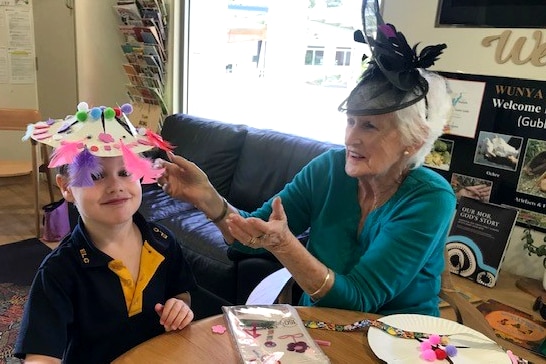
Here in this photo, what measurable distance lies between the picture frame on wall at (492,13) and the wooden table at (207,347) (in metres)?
1.47

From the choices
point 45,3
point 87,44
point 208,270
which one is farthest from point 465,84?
point 45,3

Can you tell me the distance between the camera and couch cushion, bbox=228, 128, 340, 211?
2.78 m

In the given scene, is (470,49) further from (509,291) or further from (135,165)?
(135,165)

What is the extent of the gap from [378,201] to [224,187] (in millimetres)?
1921

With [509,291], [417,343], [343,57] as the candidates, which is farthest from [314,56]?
[417,343]

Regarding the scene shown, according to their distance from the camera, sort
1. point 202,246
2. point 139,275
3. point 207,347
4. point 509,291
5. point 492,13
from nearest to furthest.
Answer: point 207,347 < point 139,275 < point 509,291 < point 492,13 < point 202,246

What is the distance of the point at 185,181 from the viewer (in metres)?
1.47

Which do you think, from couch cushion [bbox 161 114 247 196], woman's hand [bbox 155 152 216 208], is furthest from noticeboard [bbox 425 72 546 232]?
couch cushion [bbox 161 114 247 196]

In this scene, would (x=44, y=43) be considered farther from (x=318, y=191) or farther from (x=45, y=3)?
(x=318, y=191)

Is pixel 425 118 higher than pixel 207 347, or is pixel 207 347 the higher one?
pixel 425 118

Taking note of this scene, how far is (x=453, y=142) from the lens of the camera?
2.16 m

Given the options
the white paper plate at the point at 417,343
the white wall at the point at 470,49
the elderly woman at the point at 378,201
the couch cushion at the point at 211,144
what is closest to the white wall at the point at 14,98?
the couch cushion at the point at 211,144

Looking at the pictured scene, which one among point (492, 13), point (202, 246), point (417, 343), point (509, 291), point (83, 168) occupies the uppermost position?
→ point (492, 13)

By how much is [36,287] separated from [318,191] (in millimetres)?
822
